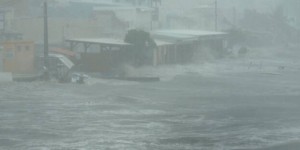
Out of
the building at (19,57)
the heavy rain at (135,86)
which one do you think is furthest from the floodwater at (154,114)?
the building at (19,57)

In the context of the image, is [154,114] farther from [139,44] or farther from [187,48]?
[187,48]

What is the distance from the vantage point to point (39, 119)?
1254cm

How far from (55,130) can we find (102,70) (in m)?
11.6

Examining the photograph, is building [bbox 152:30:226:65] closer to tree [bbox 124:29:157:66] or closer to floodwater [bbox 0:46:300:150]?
tree [bbox 124:29:157:66]

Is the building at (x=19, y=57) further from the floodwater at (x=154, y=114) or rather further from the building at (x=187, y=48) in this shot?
the building at (x=187, y=48)

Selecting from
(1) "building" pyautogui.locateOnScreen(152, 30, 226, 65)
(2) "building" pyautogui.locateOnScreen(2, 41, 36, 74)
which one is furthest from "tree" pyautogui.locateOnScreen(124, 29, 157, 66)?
(2) "building" pyautogui.locateOnScreen(2, 41, 36, 74)

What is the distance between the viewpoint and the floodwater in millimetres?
10445

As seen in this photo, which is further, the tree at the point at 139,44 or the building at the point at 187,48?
the building at the point at 187,48

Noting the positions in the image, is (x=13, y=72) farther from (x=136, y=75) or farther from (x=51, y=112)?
(x=51, y=112)

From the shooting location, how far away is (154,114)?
532 inches

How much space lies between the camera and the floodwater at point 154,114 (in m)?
10.4

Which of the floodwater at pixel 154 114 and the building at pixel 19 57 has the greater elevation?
the building at pixel 19 57

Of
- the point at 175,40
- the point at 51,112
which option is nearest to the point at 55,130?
the point at 51,112

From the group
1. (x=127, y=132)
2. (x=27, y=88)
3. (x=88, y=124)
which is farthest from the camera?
(x=27, y=88)
